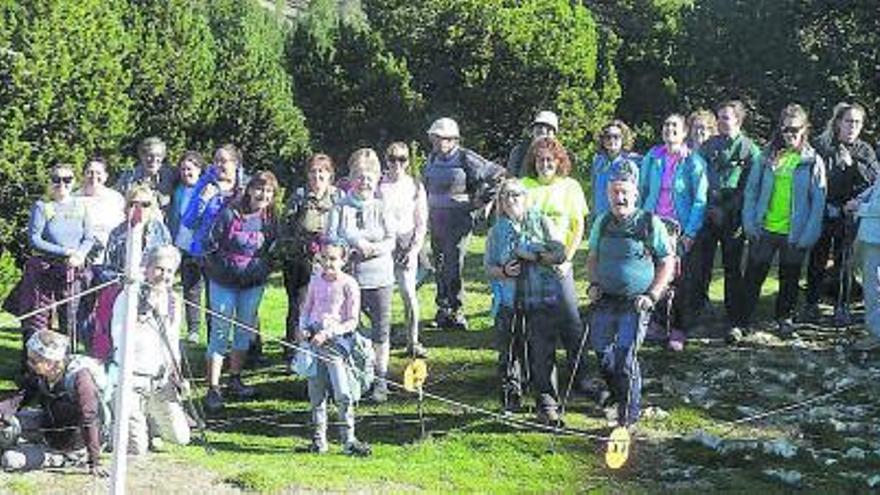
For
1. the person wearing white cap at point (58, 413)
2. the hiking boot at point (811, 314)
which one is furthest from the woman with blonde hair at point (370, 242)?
the hiking boot at point (811, 314)

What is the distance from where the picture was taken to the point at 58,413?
28.5 feet

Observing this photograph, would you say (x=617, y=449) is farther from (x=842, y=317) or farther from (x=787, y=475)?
(x=842, y=317)

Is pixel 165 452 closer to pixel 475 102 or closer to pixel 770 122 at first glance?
pixel 770 122

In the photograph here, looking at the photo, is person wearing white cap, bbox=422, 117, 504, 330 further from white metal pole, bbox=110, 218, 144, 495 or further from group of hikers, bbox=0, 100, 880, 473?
white metal pole, bbox=110, 218, 144, 495

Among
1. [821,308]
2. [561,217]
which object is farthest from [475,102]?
[561,217]

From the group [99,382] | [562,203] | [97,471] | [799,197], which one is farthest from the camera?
[799,197]

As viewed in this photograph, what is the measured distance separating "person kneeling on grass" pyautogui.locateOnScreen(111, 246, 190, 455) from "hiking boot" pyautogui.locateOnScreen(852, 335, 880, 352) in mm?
6013

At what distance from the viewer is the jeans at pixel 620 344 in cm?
917

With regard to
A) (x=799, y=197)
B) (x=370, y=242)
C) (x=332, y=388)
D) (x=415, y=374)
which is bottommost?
(x=332, y=388)

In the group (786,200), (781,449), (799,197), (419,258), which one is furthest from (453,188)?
(781,449)

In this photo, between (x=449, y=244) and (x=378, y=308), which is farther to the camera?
(x=449, y=244)

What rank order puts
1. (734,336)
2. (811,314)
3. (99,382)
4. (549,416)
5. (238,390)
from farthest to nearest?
(811,314)
(734,336)
(238,390)
(549,416)
(99,382)

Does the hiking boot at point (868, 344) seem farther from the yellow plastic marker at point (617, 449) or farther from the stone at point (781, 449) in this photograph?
the yellow plastic marker at point (617, 449)

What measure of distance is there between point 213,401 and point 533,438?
8.58 ft
